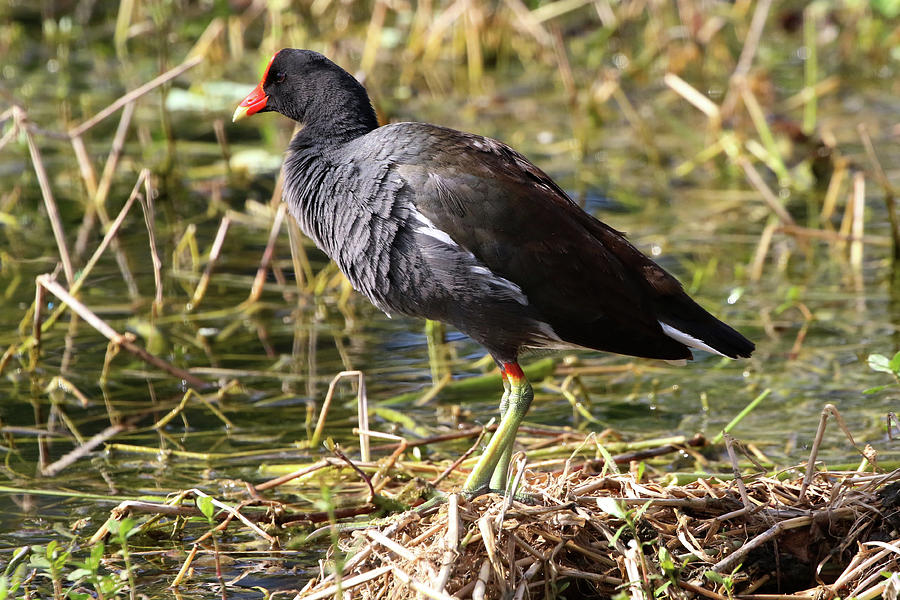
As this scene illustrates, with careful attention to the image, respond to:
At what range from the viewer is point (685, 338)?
287 centimetres

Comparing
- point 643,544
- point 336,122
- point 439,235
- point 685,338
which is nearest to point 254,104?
point 336,122

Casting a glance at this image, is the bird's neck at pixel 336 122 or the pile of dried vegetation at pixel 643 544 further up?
the bird's neck at pixel 336 122

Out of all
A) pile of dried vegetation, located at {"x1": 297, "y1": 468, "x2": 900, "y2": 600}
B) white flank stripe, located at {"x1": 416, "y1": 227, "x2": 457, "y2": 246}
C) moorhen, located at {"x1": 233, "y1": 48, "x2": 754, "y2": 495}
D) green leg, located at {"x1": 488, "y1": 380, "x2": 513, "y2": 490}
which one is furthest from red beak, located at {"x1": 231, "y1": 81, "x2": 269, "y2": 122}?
pile of dried vegetation, located at {"x1": 297, "y1": 468, "x2": 900, "y2": 600}

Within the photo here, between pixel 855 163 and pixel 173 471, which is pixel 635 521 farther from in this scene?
pixel 855 163

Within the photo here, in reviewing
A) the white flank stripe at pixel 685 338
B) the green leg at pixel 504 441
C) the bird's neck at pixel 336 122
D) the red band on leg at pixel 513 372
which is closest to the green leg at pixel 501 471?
the green leg at pixel 504 441

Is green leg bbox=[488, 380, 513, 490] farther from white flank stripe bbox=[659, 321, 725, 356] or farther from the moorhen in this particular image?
white flank stripe bbox=[659, 321, 725, 356]

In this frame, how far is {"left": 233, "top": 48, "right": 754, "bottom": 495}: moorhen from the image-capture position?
9.06 ft

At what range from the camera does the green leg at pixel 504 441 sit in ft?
9.20

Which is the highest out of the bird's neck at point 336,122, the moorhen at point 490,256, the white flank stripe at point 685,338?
the bird's neck at point 336,122

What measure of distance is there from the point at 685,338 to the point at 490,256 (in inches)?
20.0

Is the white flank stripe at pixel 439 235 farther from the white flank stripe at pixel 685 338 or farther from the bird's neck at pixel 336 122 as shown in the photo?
the white flank stripe at pixel 685 338

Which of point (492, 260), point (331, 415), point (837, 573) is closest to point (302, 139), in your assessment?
point (492, 260)

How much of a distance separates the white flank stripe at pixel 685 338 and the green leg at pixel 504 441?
1.16ft

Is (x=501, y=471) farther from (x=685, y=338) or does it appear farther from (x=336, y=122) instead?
(x=336, y=122)
